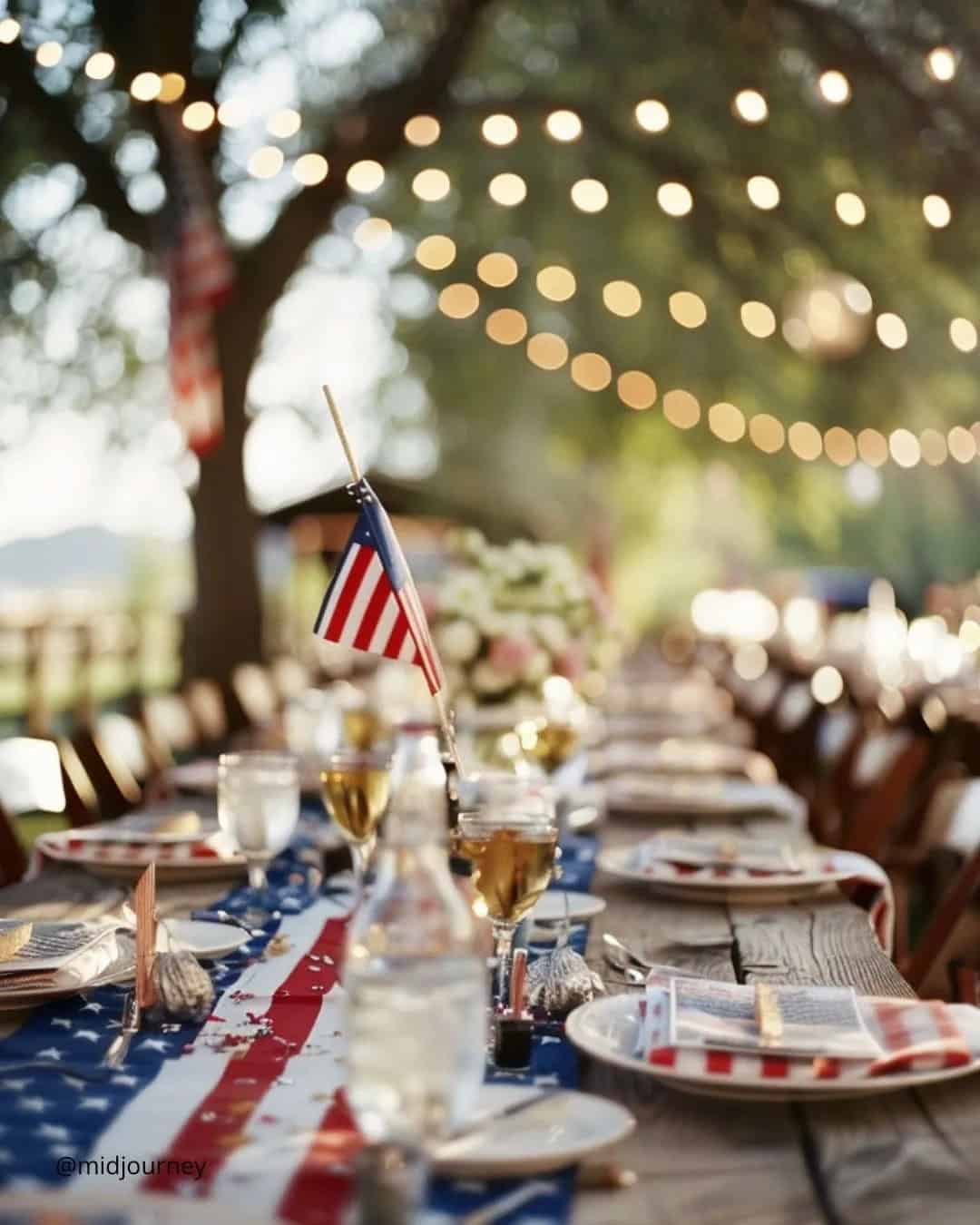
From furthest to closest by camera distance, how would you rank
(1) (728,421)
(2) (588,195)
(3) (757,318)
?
(1) (728,421) < (3) (757,318) < (2) (588,195)

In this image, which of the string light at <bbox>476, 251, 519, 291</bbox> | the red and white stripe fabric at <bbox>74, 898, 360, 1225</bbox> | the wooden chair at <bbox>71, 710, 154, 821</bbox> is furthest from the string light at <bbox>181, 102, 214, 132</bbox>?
the red and white stripe fabric at <bbox>74, 898, 360, 1225</bbox>

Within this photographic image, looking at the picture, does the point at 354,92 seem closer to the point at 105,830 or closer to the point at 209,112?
the point at 209,112

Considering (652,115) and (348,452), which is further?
(652,115)

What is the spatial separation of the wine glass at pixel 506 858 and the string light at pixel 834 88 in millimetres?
4233

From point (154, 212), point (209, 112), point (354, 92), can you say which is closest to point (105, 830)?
point (209, 112)

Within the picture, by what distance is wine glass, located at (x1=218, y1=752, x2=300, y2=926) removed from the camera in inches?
96.7

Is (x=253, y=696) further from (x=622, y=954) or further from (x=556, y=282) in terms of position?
(x=622, y=954)

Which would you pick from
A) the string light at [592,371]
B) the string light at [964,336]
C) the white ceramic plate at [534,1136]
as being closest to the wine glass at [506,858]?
the white ceramic plate at [534,1136]

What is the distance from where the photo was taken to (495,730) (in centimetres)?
429

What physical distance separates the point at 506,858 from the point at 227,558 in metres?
9.75

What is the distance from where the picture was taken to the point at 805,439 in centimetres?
1198

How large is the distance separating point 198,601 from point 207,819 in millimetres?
8084

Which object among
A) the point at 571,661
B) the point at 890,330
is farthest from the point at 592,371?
the point at 571,661

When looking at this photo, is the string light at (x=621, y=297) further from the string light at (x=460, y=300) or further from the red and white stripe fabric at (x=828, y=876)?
the red and white stripe fabric at (x=828, y=876)
